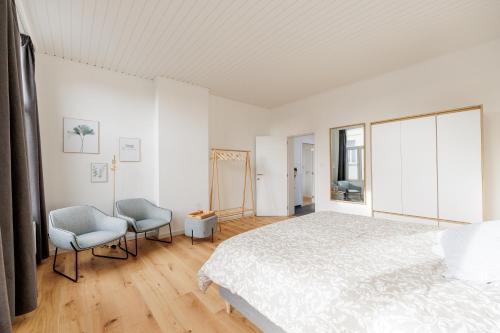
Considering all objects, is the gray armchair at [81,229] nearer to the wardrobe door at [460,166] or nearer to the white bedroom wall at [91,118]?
the white bedroom wall at [91,118]

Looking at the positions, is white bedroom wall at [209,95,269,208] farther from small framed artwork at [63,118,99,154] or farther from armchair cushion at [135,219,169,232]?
small framed artwork at [63,118,99,154]

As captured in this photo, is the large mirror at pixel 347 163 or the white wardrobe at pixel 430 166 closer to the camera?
the white wardrobe at pixel 430 166

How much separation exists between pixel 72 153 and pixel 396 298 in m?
3.92

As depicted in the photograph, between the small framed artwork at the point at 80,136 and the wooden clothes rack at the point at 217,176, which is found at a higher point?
the small framed artwork at the point at 80,136

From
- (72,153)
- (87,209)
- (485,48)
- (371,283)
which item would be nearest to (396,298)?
(371,283)

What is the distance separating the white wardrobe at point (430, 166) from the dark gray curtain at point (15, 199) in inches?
154

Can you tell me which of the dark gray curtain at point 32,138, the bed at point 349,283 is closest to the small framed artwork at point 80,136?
the dark gray curtain at point 32,138

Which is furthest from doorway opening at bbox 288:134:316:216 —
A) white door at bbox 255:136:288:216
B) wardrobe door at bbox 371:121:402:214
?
wardrobe door at bbox 371:121:402:214

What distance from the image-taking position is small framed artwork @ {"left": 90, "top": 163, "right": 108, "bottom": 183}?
3.25m

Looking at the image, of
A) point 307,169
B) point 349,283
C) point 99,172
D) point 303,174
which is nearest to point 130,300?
point 349,283

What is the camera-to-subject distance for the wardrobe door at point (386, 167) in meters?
3.17

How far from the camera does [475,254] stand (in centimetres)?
108

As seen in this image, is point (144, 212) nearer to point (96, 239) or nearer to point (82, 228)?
point (82, 228)

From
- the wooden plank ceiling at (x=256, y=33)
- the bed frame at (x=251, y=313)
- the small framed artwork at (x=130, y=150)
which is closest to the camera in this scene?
the bed frame at (x=251, y=313)
